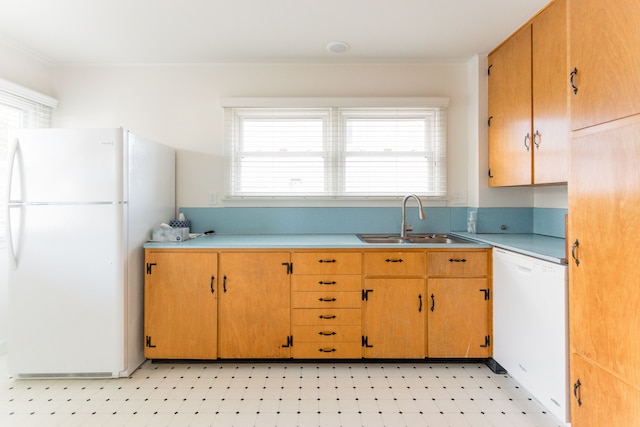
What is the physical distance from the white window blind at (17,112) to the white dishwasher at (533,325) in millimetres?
3599

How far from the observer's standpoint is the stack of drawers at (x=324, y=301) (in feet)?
7.69

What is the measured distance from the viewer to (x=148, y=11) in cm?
217

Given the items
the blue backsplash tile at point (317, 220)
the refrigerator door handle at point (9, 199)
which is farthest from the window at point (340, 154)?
the refrigerator door handle at point (9, 199)

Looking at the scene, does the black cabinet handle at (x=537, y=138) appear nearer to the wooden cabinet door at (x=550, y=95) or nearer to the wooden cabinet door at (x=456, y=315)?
the wooden cabinet door at (x=550, y=95)

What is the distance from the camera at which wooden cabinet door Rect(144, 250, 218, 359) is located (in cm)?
233

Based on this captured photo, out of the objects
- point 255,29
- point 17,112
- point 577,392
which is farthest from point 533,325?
point 17,112

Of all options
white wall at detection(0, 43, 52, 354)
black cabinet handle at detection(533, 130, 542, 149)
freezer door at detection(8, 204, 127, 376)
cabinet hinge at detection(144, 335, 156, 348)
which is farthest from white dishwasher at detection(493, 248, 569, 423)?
white wall at detection(0, 43, 52, 354)

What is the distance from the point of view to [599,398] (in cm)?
137

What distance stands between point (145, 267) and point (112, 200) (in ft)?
1.73

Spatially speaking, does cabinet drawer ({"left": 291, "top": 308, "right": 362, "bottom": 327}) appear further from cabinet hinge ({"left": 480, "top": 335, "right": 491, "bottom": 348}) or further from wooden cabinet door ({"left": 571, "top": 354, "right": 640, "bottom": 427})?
wooden cabinet door ({"left": 571, "top": 354, "right": 640, "bottom": 427})

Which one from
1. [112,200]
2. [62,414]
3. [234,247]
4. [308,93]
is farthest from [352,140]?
[62,414]

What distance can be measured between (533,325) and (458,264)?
0.59 m

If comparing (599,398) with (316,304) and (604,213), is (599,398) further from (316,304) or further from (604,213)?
(316,304)

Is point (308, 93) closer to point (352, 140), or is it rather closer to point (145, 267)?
point (352, 140)
